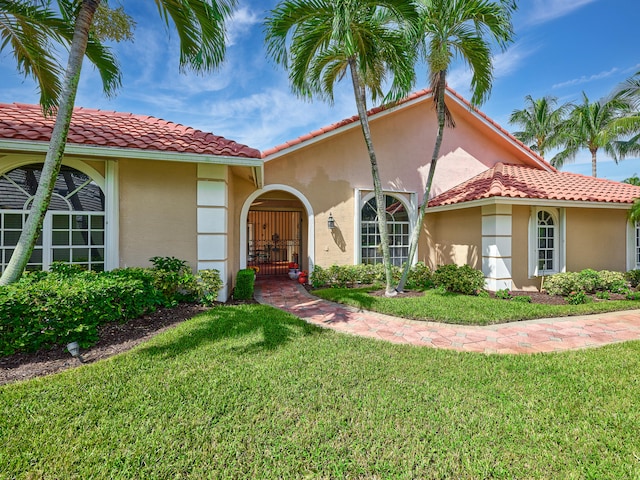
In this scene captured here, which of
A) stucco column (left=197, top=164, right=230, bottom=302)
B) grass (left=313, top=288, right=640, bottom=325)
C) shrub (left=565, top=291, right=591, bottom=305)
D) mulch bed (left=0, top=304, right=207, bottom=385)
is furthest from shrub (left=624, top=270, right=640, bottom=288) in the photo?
mulch bed (left=0, top=304, right=207, bottom=385)

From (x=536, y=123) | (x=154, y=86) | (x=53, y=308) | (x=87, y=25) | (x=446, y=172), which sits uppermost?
(x=536, y=123)

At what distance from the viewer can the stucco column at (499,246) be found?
9062 millimetres

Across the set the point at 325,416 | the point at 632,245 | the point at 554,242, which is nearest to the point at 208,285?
the point at 325,416

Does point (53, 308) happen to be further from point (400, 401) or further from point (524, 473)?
point (524, 473)

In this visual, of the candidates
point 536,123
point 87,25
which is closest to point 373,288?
point 87,25

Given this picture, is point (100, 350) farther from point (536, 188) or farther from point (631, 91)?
point (631, 91)

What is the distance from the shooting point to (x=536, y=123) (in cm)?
2445

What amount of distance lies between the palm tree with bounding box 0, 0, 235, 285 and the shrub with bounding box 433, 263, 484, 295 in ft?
30.4

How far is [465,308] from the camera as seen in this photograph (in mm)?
7055

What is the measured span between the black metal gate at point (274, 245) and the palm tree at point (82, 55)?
9.11 meters

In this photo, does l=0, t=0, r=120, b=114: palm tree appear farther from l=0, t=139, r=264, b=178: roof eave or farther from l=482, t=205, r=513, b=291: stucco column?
l=482, t=205, r=513, b=291: stucco column

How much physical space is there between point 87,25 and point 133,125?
288cm

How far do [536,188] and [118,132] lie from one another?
42.8 feet

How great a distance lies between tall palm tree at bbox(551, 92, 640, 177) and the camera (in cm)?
1866
